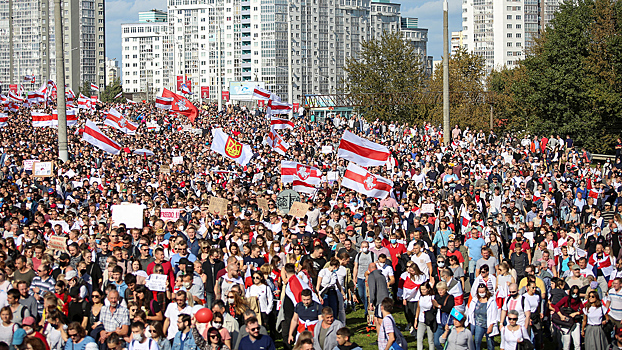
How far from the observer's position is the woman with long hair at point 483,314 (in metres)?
11.5

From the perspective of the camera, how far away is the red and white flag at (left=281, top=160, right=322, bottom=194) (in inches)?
812

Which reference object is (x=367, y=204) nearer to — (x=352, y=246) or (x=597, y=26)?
(x=352, y=246)

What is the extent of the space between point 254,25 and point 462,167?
5555 inches

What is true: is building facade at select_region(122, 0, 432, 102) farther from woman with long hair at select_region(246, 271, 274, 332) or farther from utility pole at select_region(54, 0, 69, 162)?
woman with long hair at select_region(246, 271, 274, 332)

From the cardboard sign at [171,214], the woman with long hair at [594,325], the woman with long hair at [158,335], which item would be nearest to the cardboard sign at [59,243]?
the cardboard sign at [171,214]

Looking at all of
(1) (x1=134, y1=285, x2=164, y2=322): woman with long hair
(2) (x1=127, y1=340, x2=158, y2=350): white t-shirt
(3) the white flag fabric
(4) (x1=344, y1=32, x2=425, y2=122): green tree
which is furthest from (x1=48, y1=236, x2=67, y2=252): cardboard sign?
(4) (x1=344, y1=32, x2=425, y2=122): green tree

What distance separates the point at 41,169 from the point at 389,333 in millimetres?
14845

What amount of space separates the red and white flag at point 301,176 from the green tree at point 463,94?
139 feet

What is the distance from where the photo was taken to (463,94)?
213ft

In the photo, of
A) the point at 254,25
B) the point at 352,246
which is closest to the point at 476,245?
the point at 352,246

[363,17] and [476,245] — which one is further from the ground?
[363,17]

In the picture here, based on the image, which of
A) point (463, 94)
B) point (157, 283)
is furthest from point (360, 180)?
point (463, 94)

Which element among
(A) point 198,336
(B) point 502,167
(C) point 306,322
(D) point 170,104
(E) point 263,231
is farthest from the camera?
(D) point 170,104

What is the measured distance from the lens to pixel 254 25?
536 feet
